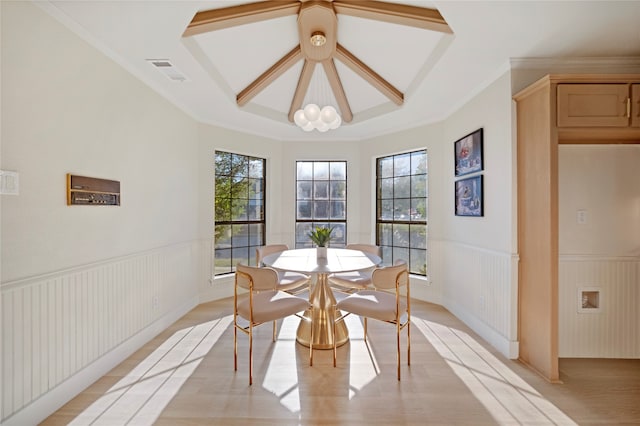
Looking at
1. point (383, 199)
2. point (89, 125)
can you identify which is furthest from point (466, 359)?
point (89, 125)

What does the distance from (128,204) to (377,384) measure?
2.58 m

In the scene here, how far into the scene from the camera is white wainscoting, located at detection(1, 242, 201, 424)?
1.59m

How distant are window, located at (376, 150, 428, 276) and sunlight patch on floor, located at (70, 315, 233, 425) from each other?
8.95ft

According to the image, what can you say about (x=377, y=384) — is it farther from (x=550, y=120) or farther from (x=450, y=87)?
(x=450, y=87)

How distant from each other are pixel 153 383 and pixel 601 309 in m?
3.67

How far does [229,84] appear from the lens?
3113 mm

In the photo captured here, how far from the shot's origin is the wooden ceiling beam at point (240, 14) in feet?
6.72

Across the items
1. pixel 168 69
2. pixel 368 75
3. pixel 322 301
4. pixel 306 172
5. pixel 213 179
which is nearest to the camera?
pixel 168 69

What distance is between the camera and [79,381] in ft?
6.52

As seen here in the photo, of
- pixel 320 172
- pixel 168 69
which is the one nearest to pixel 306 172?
pixel 320 172

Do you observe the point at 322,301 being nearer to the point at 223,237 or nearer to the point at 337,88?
the point at 223,237

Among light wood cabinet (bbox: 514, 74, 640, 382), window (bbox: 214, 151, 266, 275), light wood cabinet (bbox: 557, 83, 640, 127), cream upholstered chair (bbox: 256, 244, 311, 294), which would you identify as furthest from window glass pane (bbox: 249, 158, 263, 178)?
light wood cabinet (bbox: 557, 83, 640, 127)

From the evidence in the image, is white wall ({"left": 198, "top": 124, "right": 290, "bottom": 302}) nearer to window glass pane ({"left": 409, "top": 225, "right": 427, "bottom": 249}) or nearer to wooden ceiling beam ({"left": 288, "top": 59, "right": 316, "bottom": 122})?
wooden ceiling beam ({"left": 288, "top": 59, "right": 316, "bottom": 122})

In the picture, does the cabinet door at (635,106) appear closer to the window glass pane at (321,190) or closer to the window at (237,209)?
the window glass pane at (321,190)
